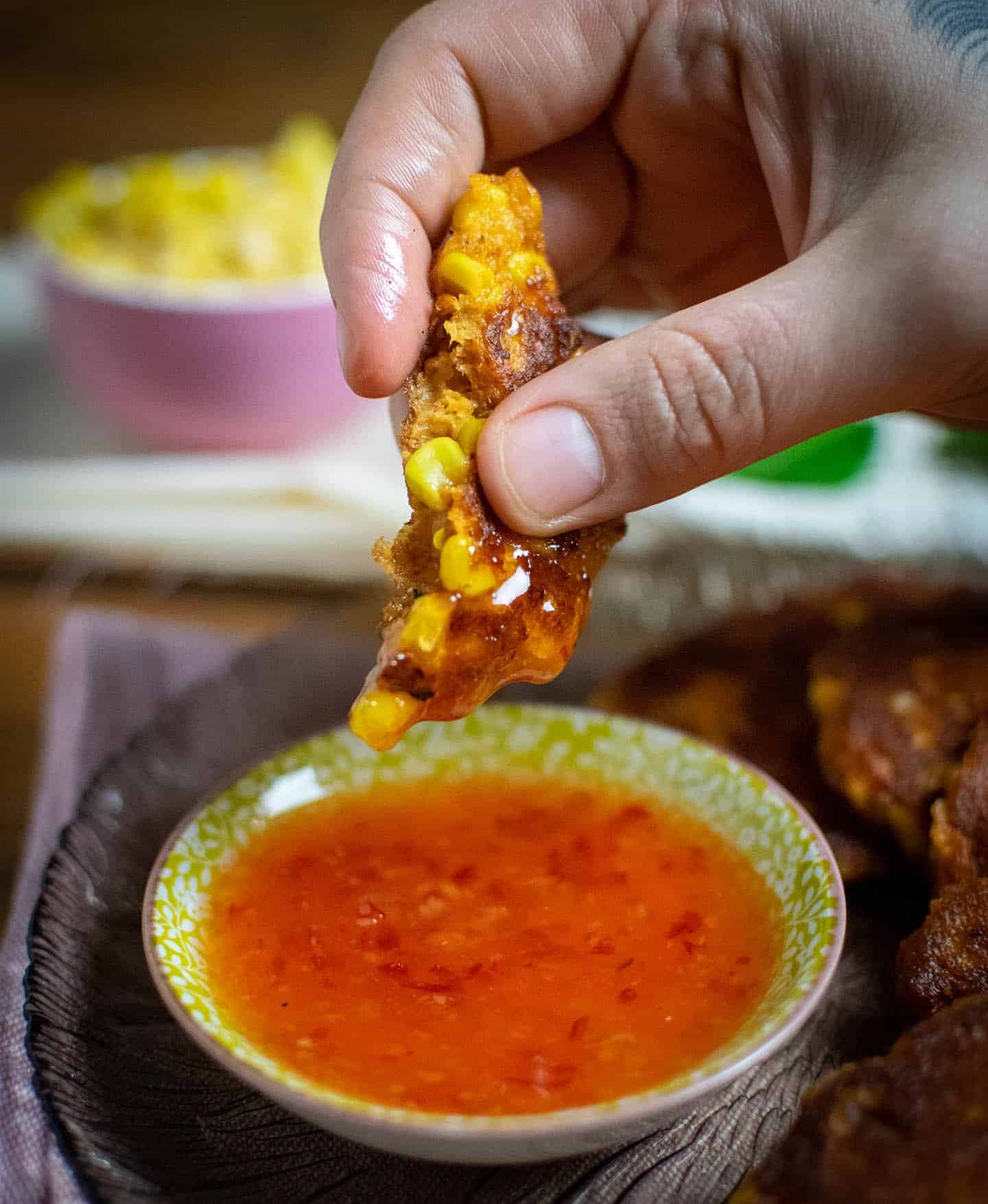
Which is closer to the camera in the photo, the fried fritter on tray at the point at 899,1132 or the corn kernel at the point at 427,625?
the fried fritter on tray at the point at 899,1132

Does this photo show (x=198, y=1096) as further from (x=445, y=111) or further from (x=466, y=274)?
(x=445, y=111)

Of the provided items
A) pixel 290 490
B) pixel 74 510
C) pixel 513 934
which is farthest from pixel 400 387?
pixel 74 510

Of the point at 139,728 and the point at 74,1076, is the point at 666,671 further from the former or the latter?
the point at 74,1076

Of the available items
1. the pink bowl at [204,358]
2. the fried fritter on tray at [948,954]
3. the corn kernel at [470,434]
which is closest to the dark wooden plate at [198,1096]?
the fried fritter on tray at [948,954]

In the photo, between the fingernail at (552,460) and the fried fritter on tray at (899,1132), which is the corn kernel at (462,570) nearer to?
the fingernail at (552,460)

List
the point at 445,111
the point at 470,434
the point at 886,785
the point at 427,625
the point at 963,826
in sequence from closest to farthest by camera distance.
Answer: the point at 427,625 → the point at 470,434 → the point at 963,826 → the point at 886,785 → the point at 445,111

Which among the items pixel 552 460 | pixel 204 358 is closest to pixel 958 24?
pixel 552 460

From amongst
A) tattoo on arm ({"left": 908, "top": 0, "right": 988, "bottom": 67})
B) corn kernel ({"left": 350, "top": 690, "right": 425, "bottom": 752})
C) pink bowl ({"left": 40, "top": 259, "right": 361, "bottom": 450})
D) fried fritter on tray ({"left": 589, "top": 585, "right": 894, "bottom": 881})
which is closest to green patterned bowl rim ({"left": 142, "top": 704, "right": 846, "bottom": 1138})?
fried fritter on tray ({"left": 589, "top": 585, "right": 894, "bottom": 881})
